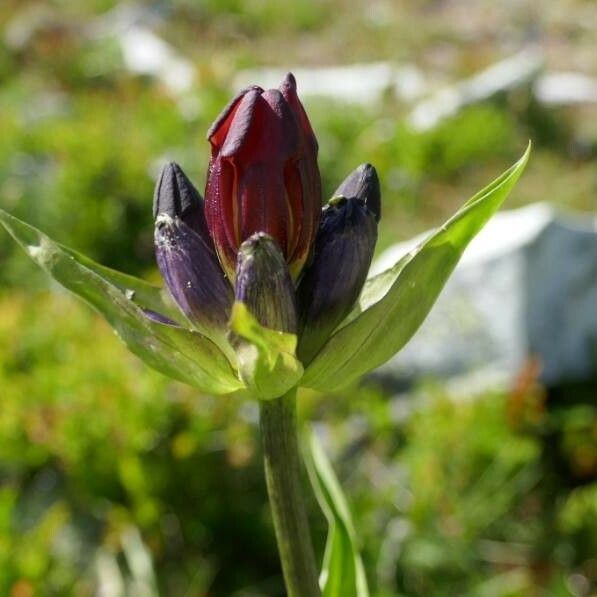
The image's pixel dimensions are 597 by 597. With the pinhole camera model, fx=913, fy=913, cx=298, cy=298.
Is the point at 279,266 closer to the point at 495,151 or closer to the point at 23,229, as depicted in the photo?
the point at 23,229

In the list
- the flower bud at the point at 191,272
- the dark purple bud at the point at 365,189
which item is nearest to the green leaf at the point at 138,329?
the flower bud at the point at 191,272

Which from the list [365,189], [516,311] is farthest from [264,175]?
[516,311]

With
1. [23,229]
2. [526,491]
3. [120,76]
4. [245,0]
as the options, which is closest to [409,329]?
[23,229]

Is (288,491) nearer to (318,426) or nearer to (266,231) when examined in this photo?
(266,231)

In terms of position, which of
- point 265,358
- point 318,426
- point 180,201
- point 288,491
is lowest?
point 288,491

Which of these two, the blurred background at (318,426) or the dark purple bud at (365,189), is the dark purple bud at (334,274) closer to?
the dark purple bud at (365,189)

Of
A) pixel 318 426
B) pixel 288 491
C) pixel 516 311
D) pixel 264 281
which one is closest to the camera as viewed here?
pixel 264 281

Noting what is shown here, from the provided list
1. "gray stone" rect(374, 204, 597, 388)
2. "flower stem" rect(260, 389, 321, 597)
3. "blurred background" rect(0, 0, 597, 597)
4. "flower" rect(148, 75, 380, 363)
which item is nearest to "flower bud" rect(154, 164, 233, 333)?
"flower" rect(148, 75, 380, 363)
